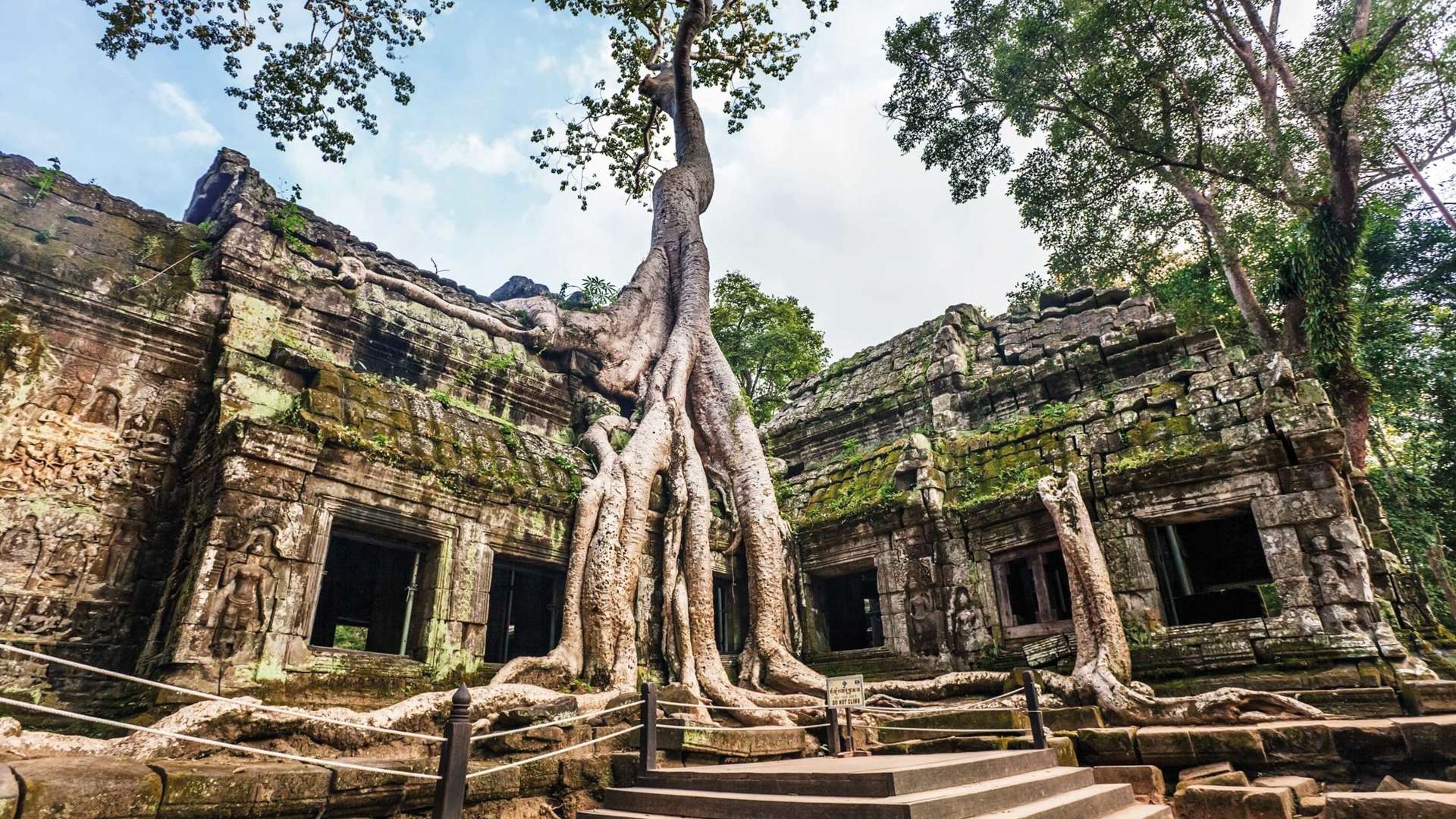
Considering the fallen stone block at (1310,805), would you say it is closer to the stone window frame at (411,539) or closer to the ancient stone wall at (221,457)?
the ancient stone wall at (221,457)

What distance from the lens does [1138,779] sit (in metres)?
4.82

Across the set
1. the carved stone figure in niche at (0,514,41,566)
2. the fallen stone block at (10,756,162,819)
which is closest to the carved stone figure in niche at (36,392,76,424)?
the carved stone figure in niche at (0,514,41,566)

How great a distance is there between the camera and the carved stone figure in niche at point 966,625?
7.53 meters

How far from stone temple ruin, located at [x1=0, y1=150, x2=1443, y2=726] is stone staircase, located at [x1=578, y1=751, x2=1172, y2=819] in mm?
2487

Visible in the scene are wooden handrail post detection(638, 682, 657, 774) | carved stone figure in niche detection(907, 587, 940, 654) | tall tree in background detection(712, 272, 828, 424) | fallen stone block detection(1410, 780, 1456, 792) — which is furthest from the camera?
tall tree in background detection(712, 272, 828, 424)

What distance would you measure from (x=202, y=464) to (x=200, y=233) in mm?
3004

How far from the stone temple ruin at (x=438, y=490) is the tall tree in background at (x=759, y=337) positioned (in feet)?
28.2

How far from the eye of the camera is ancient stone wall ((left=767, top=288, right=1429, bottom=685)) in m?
6.09

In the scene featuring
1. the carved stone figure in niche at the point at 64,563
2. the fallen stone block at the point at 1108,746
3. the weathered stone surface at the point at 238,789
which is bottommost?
the fallen stone block at the point at 1108,746

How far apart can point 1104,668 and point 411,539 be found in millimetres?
6432

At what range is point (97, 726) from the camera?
463cm

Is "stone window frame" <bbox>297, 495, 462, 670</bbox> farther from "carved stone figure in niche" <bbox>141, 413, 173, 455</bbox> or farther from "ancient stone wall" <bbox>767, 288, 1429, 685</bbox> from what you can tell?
"ancient stone wall" <bbox>767, 288, 1429, 685</bbox>

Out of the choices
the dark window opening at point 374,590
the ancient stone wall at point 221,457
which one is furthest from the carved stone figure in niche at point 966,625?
the dark window opening at point 374,590

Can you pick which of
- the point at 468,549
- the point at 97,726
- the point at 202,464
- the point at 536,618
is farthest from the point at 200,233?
the point at 536,618
